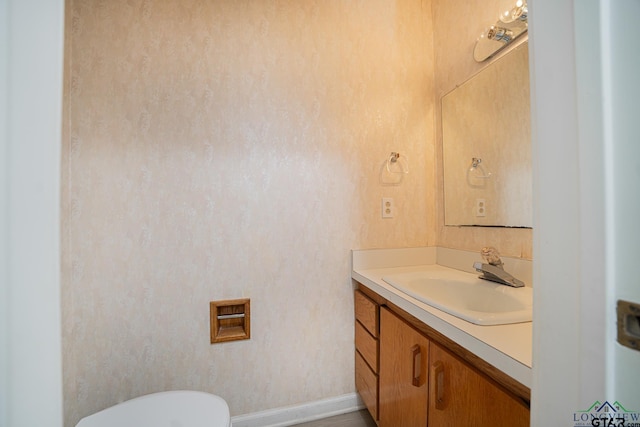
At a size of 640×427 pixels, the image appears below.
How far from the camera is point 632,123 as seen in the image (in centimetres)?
26

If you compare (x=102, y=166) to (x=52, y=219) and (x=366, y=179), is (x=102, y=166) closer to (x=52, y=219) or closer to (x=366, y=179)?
(x=52, y=219)

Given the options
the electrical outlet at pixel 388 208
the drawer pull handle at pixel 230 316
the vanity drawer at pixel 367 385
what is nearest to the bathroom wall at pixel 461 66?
the electrical outlet at pixel 388 208

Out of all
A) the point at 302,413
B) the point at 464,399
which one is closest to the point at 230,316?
the point at 302,413

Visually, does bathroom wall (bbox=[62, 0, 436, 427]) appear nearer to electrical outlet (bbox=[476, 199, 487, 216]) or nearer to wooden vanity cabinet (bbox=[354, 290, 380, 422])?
wooden vanity cabinet (bbox=[354, 290, 380, 422])

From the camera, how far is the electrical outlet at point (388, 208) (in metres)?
1.53

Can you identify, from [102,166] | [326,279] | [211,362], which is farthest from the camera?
[326,279]

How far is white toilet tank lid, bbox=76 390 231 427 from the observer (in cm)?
87

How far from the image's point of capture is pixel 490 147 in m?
1.18

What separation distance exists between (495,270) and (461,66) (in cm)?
111

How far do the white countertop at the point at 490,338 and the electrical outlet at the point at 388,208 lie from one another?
676mm

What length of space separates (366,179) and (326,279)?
2.14ft

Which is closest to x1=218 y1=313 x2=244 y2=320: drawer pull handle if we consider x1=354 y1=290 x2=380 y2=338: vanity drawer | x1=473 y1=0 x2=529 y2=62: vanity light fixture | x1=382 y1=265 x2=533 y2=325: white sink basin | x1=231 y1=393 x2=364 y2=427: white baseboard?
x1=231 y1=393 x2=364 y2=427: white baseboard

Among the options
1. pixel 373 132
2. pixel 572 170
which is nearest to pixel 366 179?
pixel 373 132

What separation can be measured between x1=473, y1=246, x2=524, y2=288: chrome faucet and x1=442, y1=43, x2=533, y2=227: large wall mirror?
0.16m
